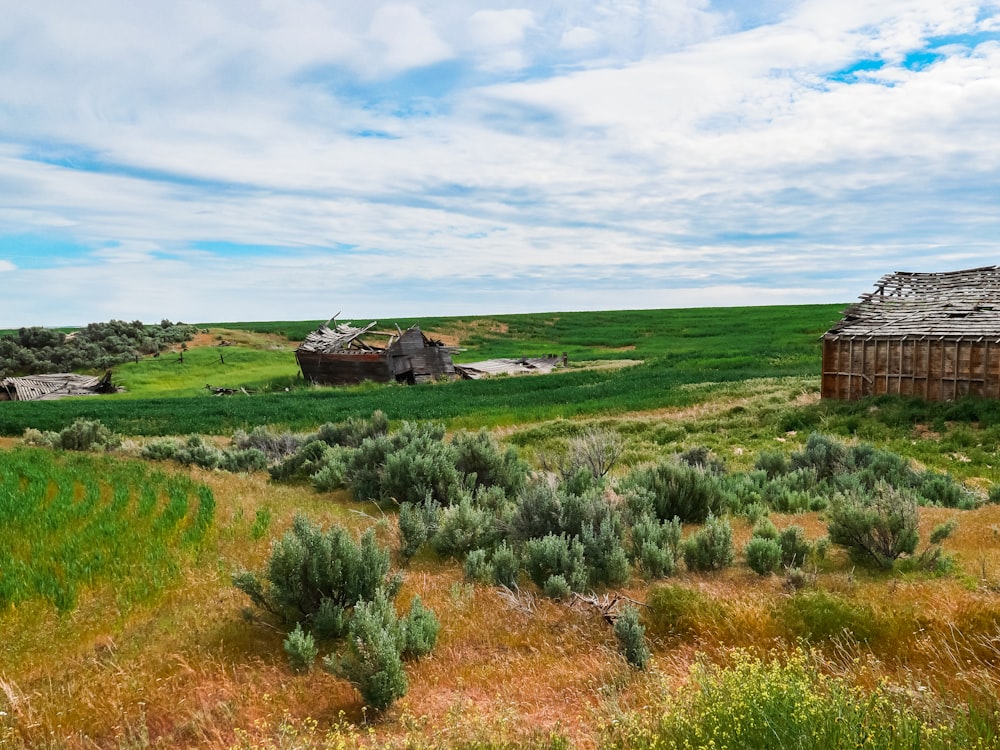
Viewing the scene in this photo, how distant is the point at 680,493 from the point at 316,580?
5356 millimetres

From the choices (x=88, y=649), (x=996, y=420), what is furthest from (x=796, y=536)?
(x=996, y=420)

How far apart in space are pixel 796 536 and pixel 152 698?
6.01 meters

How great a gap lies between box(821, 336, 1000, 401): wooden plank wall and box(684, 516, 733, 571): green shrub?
20.8 metres

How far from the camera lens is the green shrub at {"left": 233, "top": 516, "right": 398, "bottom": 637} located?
614cm

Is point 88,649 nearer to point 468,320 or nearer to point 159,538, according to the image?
point 159,538

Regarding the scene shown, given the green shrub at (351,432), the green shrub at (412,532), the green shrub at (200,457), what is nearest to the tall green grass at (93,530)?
the green shrub at (412,532)

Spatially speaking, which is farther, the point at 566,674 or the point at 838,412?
the point at 838,412

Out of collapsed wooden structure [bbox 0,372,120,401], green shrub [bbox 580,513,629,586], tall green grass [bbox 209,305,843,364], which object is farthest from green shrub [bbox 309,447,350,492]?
tall green grass [bbox 209,305,843,364]

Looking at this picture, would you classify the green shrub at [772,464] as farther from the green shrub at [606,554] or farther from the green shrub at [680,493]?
the green shrub at [606,554]

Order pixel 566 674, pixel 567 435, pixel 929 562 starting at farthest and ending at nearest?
pixel 567 435, pixel 929 562, pixel 566 674

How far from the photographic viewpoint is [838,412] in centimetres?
2497

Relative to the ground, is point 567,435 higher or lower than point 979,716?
lower

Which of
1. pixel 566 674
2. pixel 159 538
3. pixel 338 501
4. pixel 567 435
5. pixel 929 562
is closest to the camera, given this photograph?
pixel 566 674

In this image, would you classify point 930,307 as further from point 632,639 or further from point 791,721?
point 791,721
